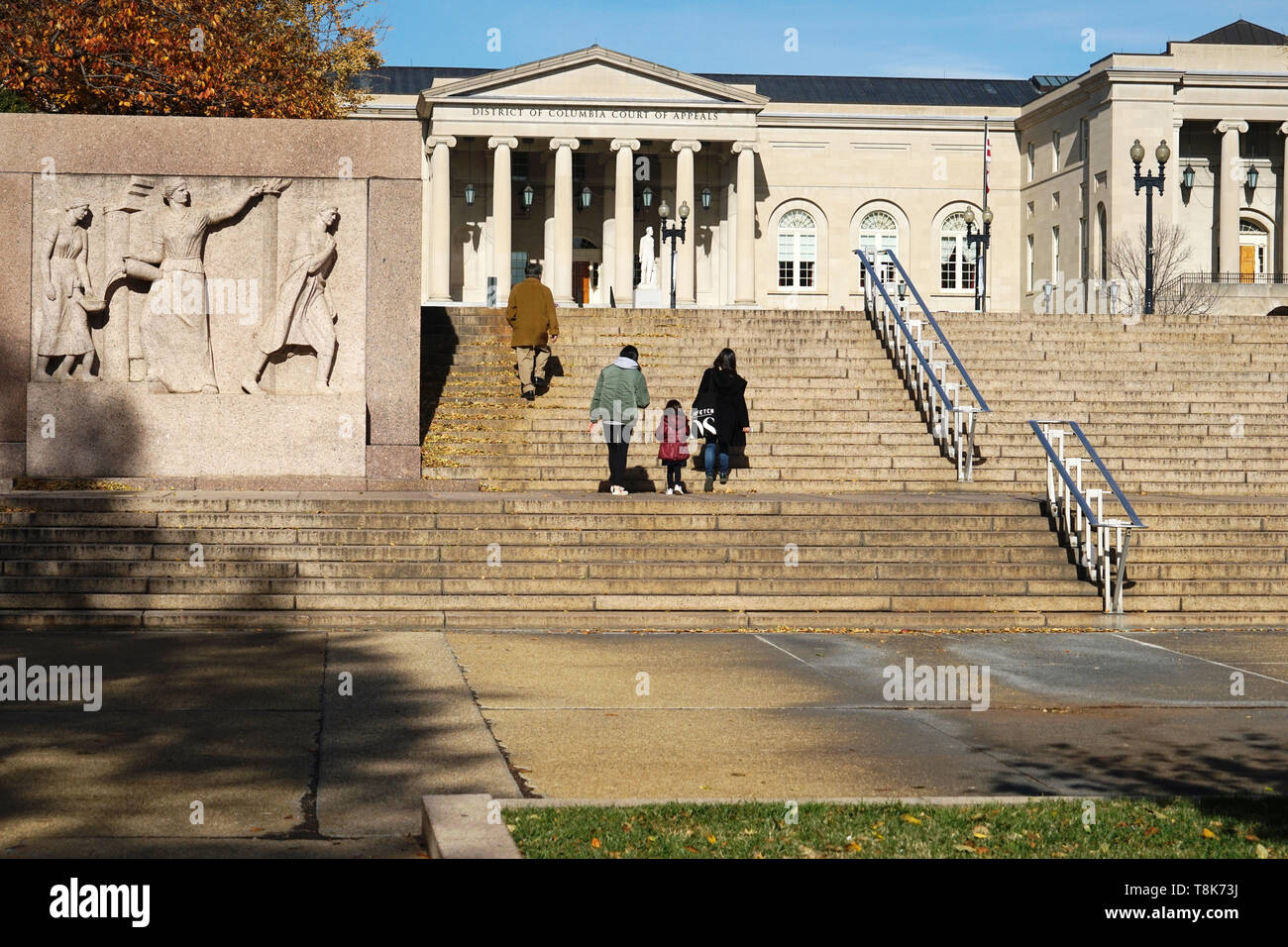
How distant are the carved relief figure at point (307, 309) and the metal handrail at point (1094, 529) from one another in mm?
7995

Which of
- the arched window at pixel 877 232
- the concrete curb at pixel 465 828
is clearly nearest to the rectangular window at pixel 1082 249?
the arched window at pixel 877 232

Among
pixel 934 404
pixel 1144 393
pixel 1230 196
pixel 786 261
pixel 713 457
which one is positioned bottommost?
pixel 713 457

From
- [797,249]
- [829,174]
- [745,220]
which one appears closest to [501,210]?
[745,220]

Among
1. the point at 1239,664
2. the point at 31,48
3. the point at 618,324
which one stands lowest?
the point at 1239,664

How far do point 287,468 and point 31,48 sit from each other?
13.2m

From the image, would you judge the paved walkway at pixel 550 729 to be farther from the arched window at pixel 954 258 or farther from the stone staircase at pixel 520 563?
the arched window at pixel 954 258

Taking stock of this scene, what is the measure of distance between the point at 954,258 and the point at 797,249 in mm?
7831

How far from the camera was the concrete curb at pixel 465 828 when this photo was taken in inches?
234

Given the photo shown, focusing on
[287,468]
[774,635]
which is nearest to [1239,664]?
[774,635]

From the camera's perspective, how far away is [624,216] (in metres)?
69.6

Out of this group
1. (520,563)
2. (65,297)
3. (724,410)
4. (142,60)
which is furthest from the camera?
(142,60)

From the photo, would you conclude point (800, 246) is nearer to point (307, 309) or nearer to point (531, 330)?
point (531, 330)

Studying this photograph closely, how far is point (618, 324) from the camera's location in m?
24.5
